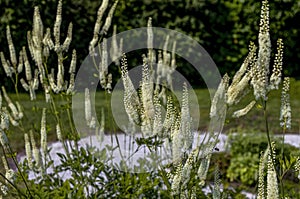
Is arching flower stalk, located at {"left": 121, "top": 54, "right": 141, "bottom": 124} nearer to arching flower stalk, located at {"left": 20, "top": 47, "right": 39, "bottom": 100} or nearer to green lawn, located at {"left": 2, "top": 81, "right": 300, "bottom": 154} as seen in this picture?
arching flower stalk, located at {"left": 20, "top": 47, "right": 39, "bottom": 100}

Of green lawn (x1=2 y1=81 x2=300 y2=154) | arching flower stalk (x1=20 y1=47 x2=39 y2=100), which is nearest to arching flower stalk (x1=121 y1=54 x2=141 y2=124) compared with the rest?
arching flower stalk (x1=20 y1=47 x2=39 y2=100)

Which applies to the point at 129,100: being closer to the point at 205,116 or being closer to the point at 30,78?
the point at 30,78

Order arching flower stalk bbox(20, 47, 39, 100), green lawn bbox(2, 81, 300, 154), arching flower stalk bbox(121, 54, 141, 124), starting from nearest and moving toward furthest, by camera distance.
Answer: arching flower stalk bbox(121, 54, 141, 124), arching flower stalk bbox(20, 47, 39, 100), green lawn bbox(2, 81, 300, 154)

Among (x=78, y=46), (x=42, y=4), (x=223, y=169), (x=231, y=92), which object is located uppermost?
(x=42, y=4)

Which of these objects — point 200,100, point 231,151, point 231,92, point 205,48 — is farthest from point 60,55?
point 205,48

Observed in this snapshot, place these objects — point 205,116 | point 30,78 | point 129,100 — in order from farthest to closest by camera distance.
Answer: point 205,116 → point 30,78 → point 129,100

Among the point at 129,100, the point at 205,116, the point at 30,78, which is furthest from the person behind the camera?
the point at 205,116

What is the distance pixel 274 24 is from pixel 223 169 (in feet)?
16.4

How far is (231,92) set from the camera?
7.04ft

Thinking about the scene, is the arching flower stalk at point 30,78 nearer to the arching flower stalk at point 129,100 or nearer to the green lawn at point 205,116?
the arching flower stalk at point 129,100

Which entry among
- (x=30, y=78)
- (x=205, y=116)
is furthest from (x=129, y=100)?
(x=205, y=116)

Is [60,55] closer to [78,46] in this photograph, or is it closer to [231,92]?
[231,92]

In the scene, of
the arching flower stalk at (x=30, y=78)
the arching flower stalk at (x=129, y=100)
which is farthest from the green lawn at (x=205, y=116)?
the arching flower stalk at (x=129, y=100)

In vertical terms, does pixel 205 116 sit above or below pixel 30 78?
below
